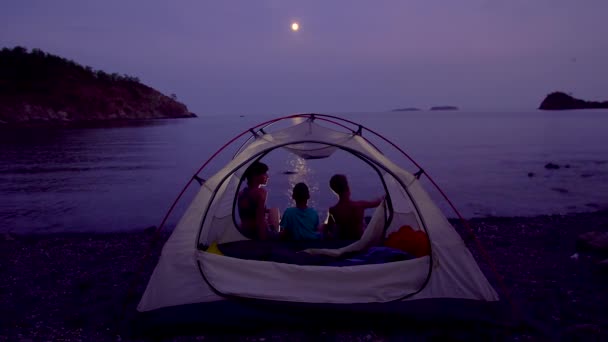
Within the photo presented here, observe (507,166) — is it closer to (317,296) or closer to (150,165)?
(150,165)

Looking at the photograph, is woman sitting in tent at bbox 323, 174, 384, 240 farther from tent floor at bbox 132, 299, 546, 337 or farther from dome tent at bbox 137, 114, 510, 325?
tent floor at bbox 132, 299, 546, 337

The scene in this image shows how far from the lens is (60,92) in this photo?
305ft

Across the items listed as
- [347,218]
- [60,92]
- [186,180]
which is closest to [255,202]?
[347,218]

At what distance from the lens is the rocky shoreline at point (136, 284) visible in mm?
5223

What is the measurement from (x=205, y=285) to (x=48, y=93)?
9755 cm

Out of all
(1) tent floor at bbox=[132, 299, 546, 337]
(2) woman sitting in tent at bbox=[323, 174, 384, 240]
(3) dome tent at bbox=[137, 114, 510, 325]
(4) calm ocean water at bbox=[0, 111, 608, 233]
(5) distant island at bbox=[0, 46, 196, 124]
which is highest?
(5) distant island at bbox=[0, 46, 196, 124]

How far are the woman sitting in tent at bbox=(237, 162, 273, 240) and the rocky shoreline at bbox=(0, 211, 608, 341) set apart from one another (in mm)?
1612

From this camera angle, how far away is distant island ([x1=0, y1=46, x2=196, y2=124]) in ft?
263

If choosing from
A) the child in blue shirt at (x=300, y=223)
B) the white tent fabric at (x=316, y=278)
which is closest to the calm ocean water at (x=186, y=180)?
the child in blue shirt at (x=300, y=223)

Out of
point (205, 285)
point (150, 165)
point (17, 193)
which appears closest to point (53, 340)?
point (205, 285)

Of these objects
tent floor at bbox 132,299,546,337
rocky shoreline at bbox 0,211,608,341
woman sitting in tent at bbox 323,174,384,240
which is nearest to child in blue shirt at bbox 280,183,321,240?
woman sitting in tent at bbox 323,174,384,240

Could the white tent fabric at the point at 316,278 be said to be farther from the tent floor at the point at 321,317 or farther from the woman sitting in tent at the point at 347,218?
the woman sitting in tent at the point at 347,218

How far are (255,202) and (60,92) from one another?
99473mm

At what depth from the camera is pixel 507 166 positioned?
27766 millimetres
